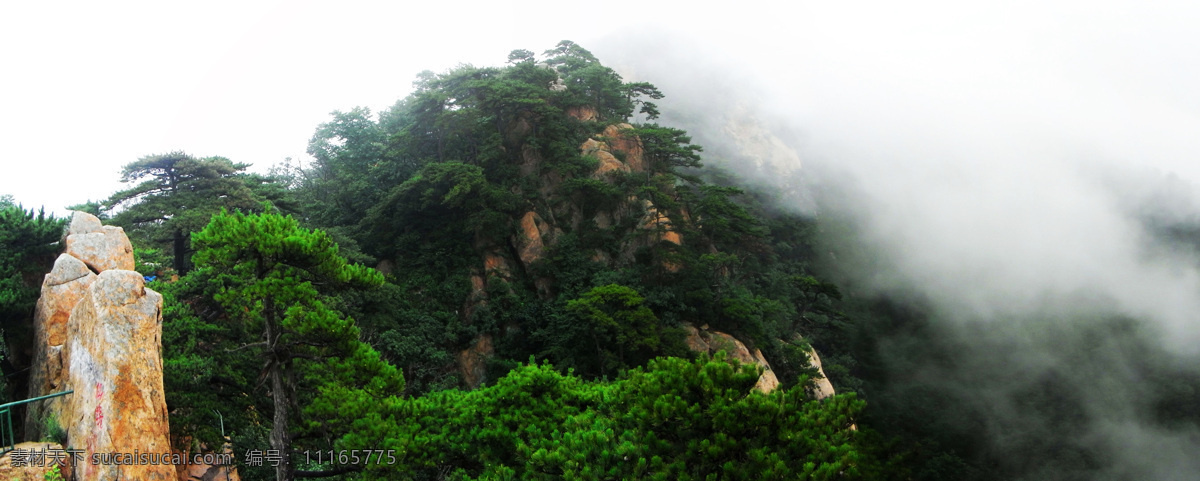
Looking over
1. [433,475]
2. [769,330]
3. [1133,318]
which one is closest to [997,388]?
[1133,318]

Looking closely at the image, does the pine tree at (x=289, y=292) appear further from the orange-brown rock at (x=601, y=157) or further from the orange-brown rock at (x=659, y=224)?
the orange-brown rock at (x=601, y=157)

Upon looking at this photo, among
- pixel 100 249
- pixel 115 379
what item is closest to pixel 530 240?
pixel 100 249

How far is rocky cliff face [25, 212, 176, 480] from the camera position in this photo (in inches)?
314

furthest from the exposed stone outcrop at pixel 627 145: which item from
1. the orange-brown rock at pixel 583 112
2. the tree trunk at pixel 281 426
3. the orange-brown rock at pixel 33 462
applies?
the orange-brown rock at pixel 33 462

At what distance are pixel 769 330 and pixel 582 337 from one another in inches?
295

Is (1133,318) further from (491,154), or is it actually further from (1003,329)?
(491,154)

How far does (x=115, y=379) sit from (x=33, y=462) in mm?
1244

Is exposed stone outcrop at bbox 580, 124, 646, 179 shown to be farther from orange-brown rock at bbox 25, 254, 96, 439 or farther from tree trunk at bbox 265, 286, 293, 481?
orange-brown rock at bbox 25, 254, 96, 439

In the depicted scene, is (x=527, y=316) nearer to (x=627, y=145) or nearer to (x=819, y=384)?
(x=627, y=145)

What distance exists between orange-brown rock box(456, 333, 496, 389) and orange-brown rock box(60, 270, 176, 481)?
1099 cm

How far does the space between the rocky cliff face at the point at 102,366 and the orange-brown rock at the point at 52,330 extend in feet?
0.04

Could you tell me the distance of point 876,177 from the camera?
37.8 metres

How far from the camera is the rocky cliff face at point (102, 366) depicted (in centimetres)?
798

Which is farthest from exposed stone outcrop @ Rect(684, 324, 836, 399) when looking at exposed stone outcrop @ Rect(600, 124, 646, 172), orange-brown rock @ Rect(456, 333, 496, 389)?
exposed stone outcrop @ Rect(600, 124, 646, 172)
